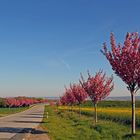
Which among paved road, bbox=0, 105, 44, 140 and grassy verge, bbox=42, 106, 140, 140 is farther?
paved road, bbox=0, 105, 44, 140

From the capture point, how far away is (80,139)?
62.7ft

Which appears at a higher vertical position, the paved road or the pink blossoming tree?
the pink blossoming tree

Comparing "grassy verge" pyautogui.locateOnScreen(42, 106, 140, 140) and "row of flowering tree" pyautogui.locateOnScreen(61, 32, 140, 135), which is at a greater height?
"row of flowering tree" pyautogui.locateOnScreen(61, 32, 140, 135)

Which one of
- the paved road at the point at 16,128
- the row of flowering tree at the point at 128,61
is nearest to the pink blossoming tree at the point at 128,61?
the row of flowering tree at the point at 128,61

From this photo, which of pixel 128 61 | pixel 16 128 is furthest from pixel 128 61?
pixel 16 128

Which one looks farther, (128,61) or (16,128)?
(16,128)

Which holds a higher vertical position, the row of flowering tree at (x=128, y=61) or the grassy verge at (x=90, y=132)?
the row of flowering tree at (x=128, y=61)

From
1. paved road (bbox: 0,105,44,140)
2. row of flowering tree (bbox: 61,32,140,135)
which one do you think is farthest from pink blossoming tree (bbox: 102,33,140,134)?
paved road (bbox: 0,105,44,140)

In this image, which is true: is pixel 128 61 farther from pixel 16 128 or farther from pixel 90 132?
pixel 16 128

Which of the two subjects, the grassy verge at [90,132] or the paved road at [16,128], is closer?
the grassy verge at [90,132]

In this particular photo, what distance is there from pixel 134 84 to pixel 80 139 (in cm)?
371

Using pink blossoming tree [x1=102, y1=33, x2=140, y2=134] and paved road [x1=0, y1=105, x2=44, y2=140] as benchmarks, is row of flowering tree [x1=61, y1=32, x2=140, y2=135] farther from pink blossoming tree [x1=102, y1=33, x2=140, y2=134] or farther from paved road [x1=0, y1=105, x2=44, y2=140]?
paved road [x1=0, y1=105, x2=44, y2=140]

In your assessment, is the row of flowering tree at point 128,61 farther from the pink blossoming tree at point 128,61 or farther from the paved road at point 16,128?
the paved road at point 16,128

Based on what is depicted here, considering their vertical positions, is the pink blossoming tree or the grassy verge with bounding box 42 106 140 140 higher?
the pink blossoming tree
